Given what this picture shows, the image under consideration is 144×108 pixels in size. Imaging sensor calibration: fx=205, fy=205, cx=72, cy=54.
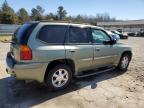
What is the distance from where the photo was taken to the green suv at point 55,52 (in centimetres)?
482

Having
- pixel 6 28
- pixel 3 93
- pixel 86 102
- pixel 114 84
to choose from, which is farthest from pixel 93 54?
pixel 6 28

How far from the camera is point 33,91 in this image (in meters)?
5.46

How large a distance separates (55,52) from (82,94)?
1.30 meters

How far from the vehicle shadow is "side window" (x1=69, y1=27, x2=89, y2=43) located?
4.24ft

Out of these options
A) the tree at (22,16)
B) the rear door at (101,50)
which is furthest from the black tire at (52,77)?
the tree at (22,16)

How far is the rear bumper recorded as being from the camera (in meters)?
4.77

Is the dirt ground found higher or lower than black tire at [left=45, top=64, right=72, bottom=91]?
lower

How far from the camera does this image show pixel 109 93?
544 cm

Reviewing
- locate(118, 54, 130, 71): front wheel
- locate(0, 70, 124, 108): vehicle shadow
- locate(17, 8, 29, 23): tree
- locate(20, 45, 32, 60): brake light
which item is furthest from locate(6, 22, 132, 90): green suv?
locate(17, 8, 29, 23): tree

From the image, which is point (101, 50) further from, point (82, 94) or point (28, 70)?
point (28, 70)

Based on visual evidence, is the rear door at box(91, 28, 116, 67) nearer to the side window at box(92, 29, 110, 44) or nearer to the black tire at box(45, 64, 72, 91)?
the side window at box(92, 29, 110, 44)

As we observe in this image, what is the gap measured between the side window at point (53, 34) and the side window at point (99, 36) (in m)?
1.17

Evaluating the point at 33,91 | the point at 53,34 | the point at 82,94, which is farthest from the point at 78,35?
the point at 33,91

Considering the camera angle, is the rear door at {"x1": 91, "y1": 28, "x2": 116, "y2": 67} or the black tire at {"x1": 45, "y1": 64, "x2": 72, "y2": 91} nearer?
the black tire at {"x1": 45, "y1": 64, "x2": 72, "y2": 91}
